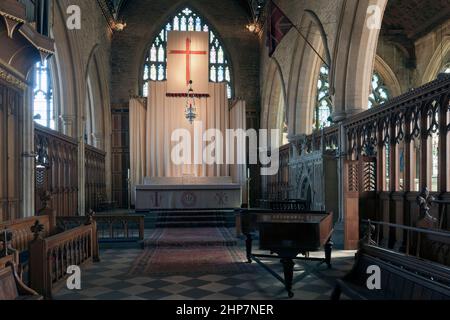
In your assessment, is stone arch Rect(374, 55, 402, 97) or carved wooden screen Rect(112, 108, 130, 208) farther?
carved wooden screen Rect(112, 108, 130, 208)

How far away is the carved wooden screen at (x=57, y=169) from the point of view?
853 centimetres

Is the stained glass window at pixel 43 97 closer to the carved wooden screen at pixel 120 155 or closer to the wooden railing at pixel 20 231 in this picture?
the carved wooden screen at pixel 120 155

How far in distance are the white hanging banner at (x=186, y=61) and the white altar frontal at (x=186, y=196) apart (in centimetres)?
426

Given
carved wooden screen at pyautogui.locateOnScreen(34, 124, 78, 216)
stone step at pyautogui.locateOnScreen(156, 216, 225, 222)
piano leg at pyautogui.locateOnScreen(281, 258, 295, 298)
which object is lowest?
stone step at pyautogui.locateOnScreen(156, 216, 225, 222)

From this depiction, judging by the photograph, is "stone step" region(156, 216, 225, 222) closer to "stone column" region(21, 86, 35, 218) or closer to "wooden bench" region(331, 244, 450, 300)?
"stone column" region(21, 86, 35, 218)

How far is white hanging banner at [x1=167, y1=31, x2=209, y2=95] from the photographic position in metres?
13.9

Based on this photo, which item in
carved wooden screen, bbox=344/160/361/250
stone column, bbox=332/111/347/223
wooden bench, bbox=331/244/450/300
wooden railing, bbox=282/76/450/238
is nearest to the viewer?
wooden bench, bbox=331/244/450/300

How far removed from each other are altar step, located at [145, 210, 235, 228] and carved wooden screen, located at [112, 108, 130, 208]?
5462 millimetres

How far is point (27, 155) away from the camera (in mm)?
6875

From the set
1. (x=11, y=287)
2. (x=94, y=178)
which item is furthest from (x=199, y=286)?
(x=94, y=178)

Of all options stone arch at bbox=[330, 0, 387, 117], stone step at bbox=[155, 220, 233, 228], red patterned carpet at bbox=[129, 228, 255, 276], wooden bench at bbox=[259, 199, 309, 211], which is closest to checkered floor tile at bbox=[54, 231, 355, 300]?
red patterned carpet at bbox=[129, 228, 255, 276]

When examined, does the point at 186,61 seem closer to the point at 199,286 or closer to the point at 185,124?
the point at 185,124

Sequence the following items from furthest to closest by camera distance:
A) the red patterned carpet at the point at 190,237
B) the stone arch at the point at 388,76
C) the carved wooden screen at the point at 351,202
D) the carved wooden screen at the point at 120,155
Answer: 1. the carved wooden screen at the point at 120,155
2. the stone arch at the point at 388,76
3. the red patterned carpet at the point at 190,237
4. the carved wooden screen at the point at 351,202

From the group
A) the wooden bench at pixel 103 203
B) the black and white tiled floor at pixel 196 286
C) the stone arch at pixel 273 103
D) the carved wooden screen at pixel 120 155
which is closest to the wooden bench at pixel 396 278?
the black and white tiled floor at pixel 196 286
